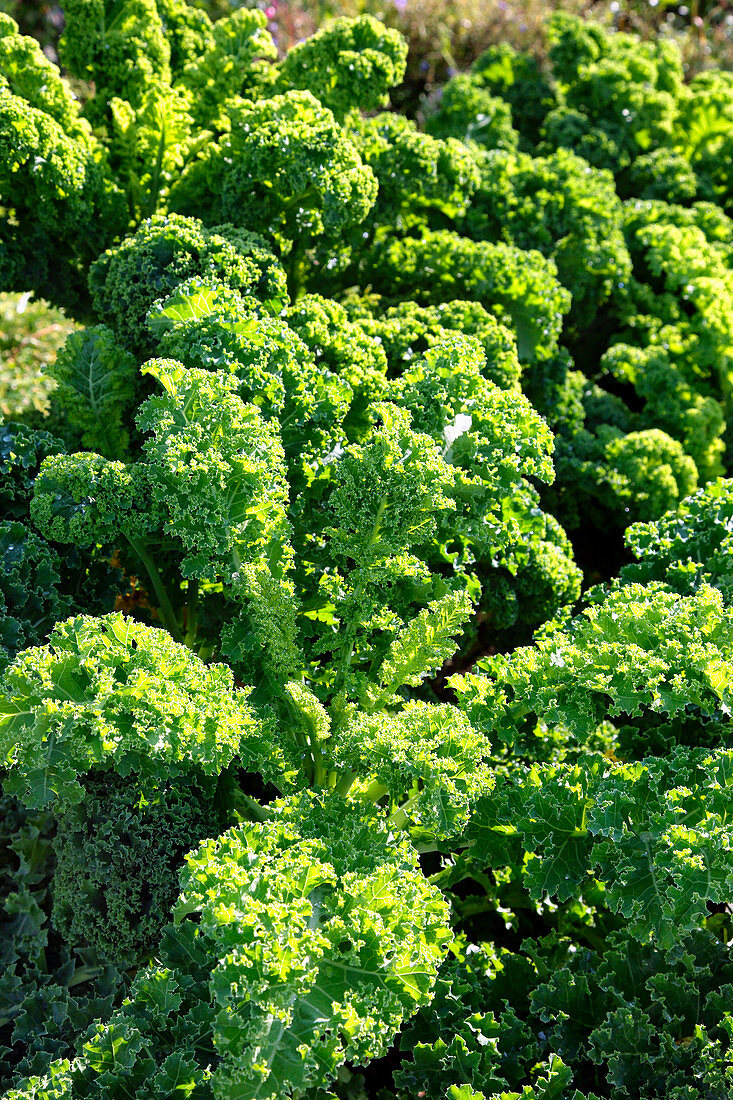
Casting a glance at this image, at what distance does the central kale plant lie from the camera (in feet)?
8.52

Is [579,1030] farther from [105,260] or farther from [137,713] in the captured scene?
[105,260]

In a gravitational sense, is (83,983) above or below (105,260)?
below

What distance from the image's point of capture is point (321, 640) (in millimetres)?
3182

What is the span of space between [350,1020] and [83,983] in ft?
4.82

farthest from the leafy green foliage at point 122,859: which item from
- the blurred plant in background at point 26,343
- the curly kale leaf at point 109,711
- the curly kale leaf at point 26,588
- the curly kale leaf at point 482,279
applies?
the blurred plant in background at point 26,343

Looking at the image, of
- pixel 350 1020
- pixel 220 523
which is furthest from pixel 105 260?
pixel 350 1020

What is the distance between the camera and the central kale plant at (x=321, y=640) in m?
2.60

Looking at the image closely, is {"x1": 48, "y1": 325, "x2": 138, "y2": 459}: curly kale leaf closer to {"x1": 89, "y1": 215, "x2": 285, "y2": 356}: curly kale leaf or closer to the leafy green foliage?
{"x1": 89, "y1": 215, "x2": 285, "y2": 356}: curly kale leaf

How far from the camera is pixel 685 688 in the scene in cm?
279

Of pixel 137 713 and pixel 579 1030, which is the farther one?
pixel 579 1030

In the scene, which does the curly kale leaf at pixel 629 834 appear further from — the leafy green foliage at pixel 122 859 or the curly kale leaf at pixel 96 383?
the curly kale leaf at pixel 96 383

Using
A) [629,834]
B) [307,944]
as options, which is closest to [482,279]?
[629,834]

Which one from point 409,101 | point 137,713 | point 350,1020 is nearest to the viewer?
point 350,1020

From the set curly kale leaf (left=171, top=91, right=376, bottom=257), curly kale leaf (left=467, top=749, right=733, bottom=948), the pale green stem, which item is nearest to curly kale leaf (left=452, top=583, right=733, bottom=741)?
curly kale leaf (left=467, top=749, right=733, bottom=948)
